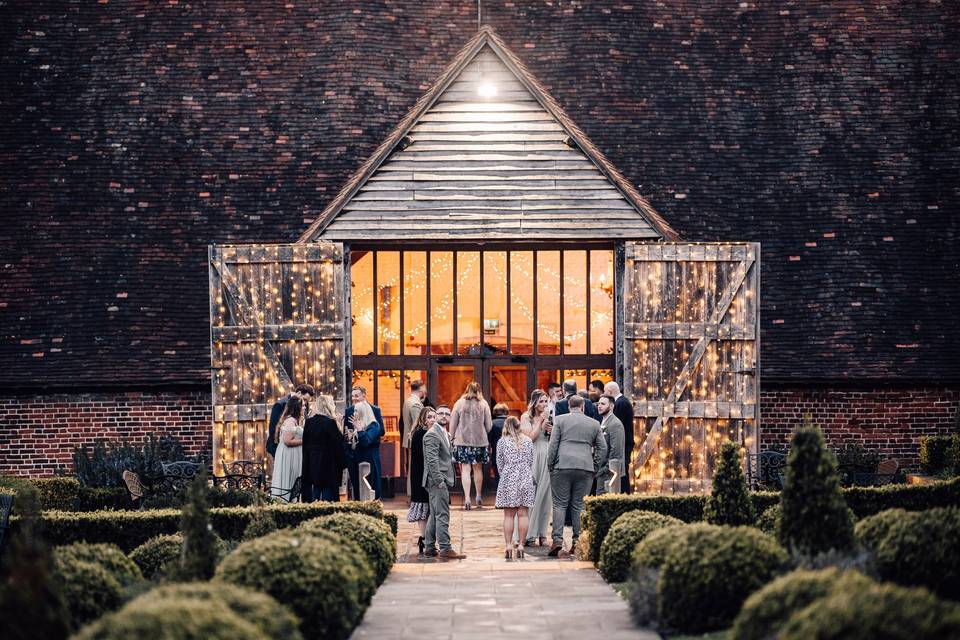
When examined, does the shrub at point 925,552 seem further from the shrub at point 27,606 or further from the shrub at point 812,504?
the shrub at point 27,606

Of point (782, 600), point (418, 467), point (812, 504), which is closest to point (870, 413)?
point (418, 467)

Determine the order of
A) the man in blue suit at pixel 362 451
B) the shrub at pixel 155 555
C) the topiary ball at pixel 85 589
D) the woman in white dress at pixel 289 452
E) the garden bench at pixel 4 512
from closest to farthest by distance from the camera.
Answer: the topiary ball at pixel 85 589
the shrub at pixel 155 555
the garden bench at pixel 4 512
the woman in white dress at pixel 289 452
the man in blue suit at pixel 362 451

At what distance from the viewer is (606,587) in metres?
12.7

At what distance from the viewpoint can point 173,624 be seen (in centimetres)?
730

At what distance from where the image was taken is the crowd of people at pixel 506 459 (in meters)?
15.4

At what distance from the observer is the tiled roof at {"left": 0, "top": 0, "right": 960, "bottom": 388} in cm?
2145

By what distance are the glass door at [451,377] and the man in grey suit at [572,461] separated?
6170 millimetres

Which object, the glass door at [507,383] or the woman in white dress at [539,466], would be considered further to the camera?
the glass door at [507,383]

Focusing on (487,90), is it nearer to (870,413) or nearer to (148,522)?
(870,413)

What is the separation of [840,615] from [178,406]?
50.0 ft

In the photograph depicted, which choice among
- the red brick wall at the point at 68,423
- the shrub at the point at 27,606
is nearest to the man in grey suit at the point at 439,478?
the red brick wall at the point at 68,423

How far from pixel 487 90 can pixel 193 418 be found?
6.69m

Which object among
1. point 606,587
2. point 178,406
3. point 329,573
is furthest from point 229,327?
point 329,573

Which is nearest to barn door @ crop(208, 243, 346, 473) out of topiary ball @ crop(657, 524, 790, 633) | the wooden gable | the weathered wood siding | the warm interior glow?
the wooden gable
